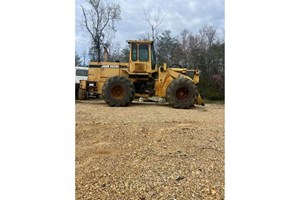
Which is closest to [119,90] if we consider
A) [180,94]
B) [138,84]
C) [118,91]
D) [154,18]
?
[118,91]

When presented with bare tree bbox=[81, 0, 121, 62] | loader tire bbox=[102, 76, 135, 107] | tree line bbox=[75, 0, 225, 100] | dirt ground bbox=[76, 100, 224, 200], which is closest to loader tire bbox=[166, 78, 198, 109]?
loader tire bbox=[102, 76, 135, 107]

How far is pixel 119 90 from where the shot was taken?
342 centimetres

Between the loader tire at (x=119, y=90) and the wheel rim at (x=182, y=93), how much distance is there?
57 centimetres

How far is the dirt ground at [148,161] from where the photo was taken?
1.16 meters

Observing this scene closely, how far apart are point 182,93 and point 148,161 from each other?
214 centimetres

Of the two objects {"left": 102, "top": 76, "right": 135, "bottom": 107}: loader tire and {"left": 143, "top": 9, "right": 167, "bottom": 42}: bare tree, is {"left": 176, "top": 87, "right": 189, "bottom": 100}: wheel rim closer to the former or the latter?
{"left": 102, "top": 76, "right": 135, "bottom": 107}: loader tire

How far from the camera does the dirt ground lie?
1.16 m

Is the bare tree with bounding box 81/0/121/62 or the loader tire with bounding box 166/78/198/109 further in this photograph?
the loader tire with bounding box 166/78/198/109

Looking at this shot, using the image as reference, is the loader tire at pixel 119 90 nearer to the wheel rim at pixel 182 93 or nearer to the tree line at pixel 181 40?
the wheel rim at pixel 182 93

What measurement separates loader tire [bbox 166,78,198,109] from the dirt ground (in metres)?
1.48

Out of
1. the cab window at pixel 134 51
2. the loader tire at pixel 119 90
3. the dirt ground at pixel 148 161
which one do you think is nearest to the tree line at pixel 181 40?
the dirt ground at pixel 148 161
